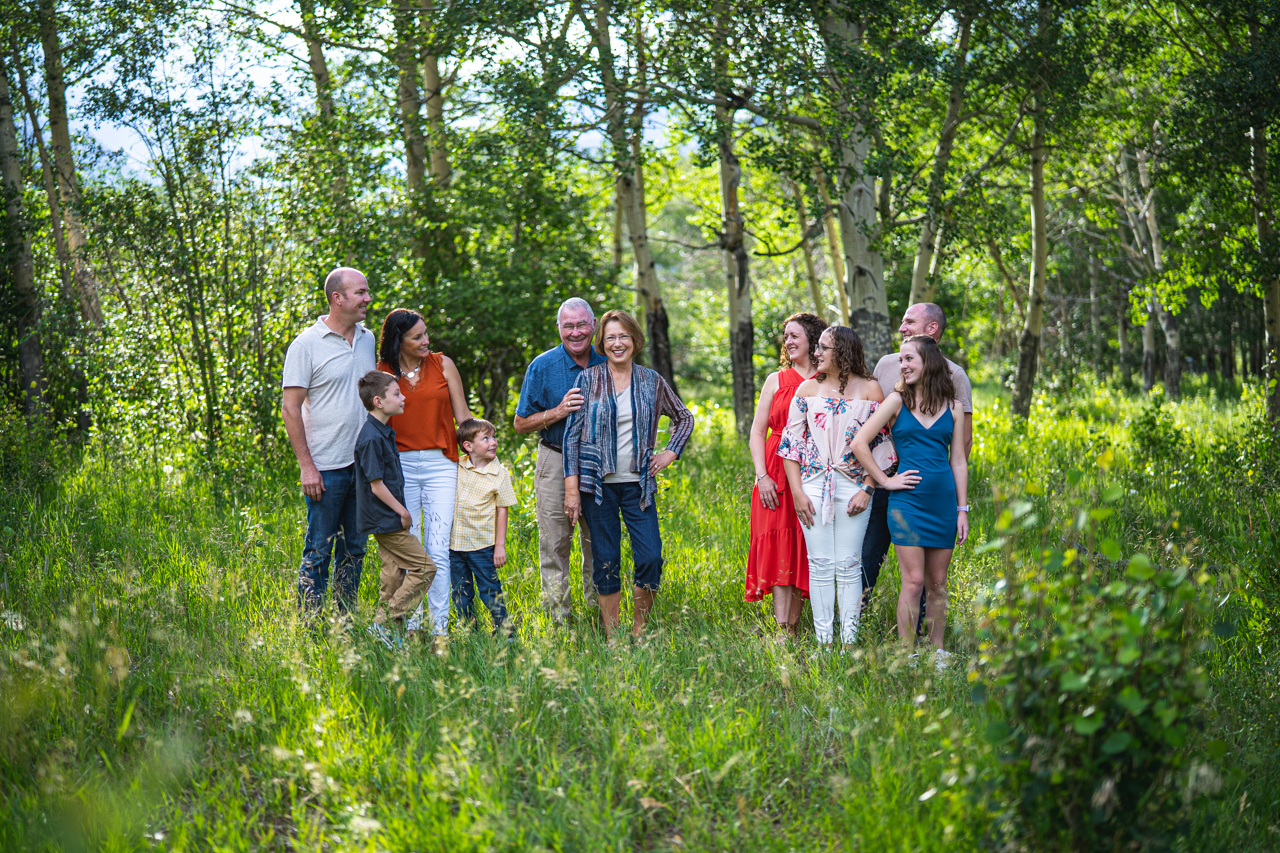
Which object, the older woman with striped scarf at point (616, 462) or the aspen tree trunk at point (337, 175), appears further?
the aspen tree trunk at point (337, 175)

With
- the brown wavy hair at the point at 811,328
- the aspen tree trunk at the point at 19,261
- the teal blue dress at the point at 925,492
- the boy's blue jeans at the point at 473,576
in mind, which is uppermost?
the aspen tree trunk at the point at 19,261

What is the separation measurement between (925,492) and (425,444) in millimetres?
2699

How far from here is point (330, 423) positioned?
15.9 feet

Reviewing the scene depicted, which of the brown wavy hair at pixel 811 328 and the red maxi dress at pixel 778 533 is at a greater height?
the brown wavy hair at pixel 811 328

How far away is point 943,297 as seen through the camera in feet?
71.6

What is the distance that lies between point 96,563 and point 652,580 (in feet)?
12.1

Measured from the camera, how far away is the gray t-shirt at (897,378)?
4664 millimetres

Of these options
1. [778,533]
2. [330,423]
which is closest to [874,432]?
[778,533]

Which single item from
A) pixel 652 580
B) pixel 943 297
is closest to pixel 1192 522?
pixel 652 580

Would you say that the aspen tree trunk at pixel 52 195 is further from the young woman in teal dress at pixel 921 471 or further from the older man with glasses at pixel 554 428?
the young woman in teal dress at pixel 921 471

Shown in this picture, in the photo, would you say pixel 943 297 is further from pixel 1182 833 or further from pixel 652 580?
pixel 1182 833

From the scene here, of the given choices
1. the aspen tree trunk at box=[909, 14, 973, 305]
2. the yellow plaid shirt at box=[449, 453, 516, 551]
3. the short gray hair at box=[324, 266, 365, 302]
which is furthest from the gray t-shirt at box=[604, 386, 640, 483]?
the aspen tree trunk at box=[909, 14, 973, 305]

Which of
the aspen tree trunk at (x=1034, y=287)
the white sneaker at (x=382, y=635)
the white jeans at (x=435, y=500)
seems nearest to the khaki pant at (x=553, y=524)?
the white jeans at (x=435, y=500)

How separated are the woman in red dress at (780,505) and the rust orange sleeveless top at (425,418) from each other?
1.72 meters
